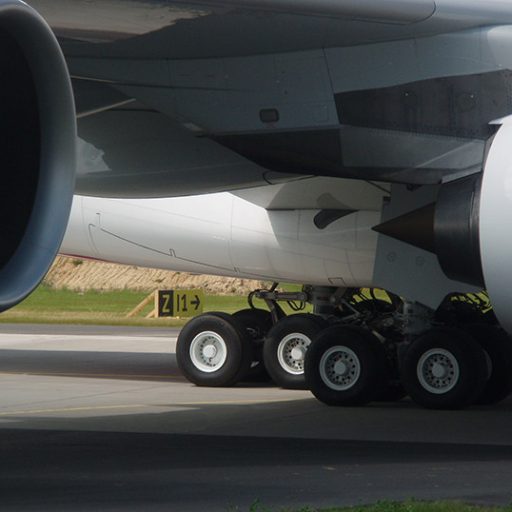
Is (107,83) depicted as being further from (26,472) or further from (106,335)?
→ (106,335)

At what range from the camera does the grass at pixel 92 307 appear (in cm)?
3481

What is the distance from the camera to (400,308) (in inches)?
650

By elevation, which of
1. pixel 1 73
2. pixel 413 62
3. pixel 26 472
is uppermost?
pixel 413 62

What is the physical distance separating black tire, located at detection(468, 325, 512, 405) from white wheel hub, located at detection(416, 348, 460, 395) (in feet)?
2.94

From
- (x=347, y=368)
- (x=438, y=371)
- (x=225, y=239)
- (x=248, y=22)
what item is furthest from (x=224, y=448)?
(x=225, y=239)

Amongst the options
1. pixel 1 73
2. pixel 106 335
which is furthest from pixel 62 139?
pixel 106 335

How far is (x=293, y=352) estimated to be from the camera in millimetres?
17672

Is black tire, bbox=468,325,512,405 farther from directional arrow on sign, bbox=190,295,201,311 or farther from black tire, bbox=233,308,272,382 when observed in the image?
directional arrow on sign, bbox=190,295,201,311

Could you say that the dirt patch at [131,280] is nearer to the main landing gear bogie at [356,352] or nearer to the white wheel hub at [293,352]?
the main landing gear bogie at [356,352]

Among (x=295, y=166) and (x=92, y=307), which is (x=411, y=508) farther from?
(x=92, y=307)

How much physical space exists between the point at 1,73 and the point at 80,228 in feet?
32.1

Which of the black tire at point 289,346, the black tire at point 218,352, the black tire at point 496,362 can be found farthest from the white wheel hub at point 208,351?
the black tire at point 496,362

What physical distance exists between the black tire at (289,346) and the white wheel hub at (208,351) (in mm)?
712

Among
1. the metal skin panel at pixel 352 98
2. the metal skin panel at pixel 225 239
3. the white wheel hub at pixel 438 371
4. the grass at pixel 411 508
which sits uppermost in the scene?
the metal skin panel at pixel 352 98
